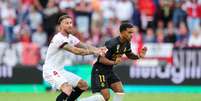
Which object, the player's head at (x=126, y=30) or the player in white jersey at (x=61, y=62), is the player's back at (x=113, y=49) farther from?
the player in white jersey at (x=61, y=62)

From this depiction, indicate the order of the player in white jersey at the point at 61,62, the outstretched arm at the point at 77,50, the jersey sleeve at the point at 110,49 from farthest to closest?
the jersey sleeve at the point at 110,49 → the player in white jersey at the point at 61,62 → the outstretched arm at the point at 77,50

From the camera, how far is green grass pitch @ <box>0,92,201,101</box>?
738 inches

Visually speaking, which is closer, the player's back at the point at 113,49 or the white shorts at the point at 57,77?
the white shorts at the point at 57,77

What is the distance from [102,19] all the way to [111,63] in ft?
32.9

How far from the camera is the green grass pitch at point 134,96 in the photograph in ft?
61.5

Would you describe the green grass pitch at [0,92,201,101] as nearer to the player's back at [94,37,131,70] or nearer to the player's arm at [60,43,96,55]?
the player's back at [94,37,131,70]

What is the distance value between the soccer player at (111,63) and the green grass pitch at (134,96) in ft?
14.5

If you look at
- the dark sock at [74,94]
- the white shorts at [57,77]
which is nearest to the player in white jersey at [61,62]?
the white shorts at [57,77]

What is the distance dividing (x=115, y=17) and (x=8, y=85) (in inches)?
168

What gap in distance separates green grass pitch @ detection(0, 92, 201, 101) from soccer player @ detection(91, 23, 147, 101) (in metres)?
4.42

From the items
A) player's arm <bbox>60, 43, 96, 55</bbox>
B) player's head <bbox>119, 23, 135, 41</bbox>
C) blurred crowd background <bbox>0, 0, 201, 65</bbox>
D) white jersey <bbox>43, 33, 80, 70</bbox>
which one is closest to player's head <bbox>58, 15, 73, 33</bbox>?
white jersey <bbox>43, 33, 80, 70</bbox>

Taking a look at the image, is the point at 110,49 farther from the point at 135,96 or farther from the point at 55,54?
the point at 135,96

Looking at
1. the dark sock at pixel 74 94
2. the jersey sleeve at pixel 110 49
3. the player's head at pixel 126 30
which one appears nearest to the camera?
the player's head at pixel 126 30

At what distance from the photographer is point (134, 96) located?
1983 centimetres
